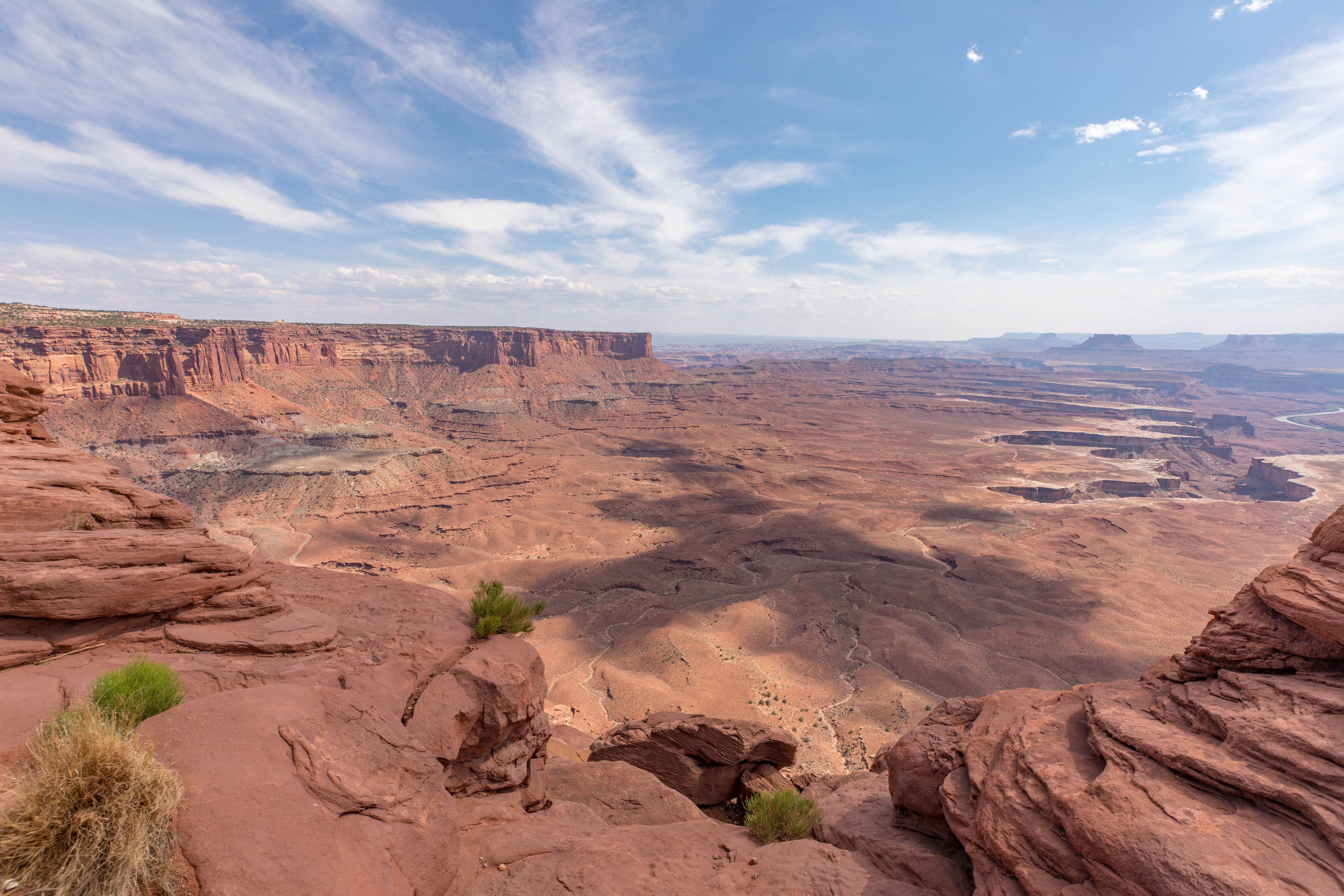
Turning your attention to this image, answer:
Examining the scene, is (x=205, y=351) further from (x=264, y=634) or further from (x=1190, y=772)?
(x=1190, y=772)

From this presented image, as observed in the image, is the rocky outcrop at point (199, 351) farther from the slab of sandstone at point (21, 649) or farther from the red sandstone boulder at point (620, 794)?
the red sandstone boulder at point (620, 794)

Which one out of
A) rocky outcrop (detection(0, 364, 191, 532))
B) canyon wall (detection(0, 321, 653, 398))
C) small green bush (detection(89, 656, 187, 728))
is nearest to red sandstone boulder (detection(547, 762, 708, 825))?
small green bush (detection(89, 656, 187, 728))

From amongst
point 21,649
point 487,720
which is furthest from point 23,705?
point 487,720

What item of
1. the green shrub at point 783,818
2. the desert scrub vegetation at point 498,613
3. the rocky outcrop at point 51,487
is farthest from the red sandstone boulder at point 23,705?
the green shrub at point 783,818

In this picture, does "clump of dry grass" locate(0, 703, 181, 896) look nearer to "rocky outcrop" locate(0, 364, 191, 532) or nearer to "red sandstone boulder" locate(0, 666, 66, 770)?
"red sandstone boulder" locate(0, 666, 66, 770)

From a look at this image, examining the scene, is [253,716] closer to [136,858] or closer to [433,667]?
[136,858]

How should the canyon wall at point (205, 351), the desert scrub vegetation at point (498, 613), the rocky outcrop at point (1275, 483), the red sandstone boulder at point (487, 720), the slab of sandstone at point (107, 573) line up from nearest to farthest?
the slab of sandstone at point (107, 573) → the red sandstone boulder at point (487, 720) → the desert scrub vegetation at point (498, 613) → the canyon wall at point (205, 351) → the rocky outcrop at point (1275, 483)
